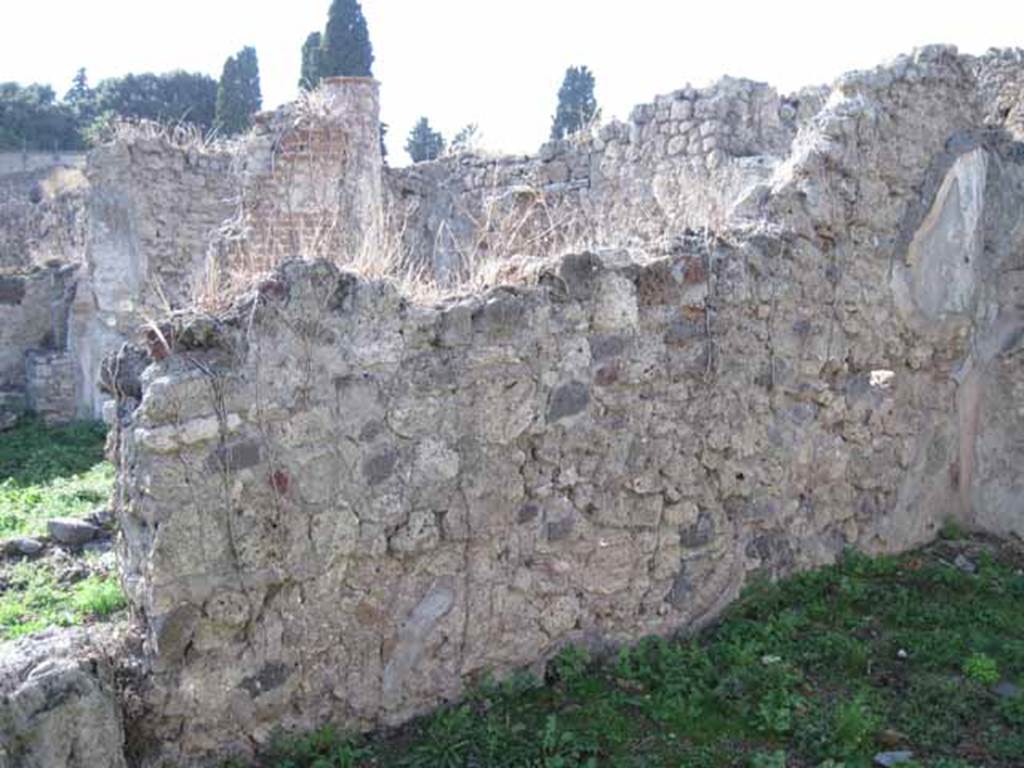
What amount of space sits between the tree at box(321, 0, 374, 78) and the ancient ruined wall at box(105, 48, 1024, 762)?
2356 cm

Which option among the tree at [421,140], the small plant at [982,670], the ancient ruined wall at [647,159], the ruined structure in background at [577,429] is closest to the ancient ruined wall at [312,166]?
the ancient ruined wall at [647,159]

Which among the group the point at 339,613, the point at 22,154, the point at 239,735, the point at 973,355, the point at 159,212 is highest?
the point at 22,154

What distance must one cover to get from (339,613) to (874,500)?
3174mm

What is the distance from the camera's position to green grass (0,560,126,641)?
4.50 m

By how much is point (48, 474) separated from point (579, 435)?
606cm

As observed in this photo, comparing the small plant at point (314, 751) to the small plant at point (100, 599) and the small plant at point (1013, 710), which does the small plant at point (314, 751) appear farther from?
the small plant at point (1013, 710)

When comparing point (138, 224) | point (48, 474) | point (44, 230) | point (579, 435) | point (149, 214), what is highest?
point (44, 230)

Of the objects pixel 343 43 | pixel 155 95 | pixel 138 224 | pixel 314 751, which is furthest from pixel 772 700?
pixel 155 95

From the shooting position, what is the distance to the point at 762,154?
30.2 ft

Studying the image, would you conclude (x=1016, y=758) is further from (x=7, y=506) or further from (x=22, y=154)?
(x=22, y=154)

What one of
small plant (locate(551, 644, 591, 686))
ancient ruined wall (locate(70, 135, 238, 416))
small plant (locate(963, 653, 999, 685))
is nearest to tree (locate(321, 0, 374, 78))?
ancient ruined wall (locate(70, 135, 238, 416))

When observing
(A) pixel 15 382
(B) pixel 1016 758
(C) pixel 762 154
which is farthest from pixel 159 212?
(B) pixel 1016 758

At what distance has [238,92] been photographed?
101ft

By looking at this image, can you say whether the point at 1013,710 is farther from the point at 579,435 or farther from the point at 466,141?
the point at 466,141
